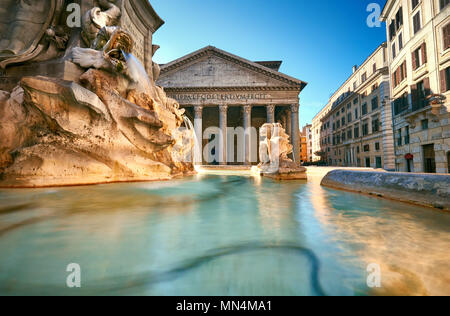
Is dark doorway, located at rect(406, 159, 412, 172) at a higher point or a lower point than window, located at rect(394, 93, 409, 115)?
lower

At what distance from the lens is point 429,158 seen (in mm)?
11469

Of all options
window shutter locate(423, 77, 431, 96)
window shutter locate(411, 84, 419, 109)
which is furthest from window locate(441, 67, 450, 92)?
window shutter locate(411, 84, 419, 109)

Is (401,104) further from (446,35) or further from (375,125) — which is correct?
(375,125)

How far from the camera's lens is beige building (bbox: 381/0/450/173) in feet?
33.7

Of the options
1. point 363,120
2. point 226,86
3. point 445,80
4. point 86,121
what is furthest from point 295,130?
point 86,121

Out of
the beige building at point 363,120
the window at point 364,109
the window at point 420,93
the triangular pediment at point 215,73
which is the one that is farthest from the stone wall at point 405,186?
the window at point 364,109

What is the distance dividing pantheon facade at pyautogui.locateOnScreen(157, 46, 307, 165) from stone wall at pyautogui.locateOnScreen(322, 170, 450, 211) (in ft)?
64.2

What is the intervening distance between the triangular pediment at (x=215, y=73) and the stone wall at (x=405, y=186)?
72.2 feet

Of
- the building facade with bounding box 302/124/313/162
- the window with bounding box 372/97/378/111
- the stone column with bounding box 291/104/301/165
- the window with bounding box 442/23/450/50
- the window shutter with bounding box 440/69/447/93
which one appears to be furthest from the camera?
the building facade with bounding box 302/124/313/162

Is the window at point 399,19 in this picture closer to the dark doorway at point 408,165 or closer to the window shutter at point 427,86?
the window shutter at point 427,86

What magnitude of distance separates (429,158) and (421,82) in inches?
179

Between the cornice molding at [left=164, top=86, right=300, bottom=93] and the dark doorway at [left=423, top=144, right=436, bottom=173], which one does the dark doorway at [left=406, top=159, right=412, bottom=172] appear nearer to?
the dark doorway at [left=423, top=144, right=436, bottom=173]
